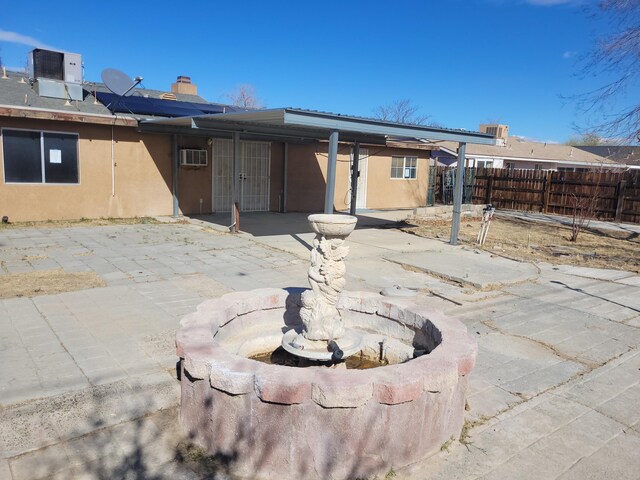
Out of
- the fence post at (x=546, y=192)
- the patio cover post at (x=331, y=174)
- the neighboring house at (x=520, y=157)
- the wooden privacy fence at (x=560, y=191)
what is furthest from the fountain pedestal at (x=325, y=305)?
the neighboring house at (x=520, y=157)

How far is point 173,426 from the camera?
310 centimetres

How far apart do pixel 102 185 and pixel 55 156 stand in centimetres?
126

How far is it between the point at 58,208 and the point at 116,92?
152 inches

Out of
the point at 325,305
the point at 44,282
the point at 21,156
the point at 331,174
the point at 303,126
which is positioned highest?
the point at 303,126

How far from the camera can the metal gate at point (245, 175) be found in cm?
1414

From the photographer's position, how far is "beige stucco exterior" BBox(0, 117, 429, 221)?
1127 centimetres

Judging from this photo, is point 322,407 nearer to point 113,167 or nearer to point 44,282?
point 44,282

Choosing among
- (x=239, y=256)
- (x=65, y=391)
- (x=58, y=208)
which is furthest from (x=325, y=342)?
(x=58, y=208)

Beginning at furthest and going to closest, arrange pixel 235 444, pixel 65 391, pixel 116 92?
pixel 116 92, pixel 65 391, pixel 235 444

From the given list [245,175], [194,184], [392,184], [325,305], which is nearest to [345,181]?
[392,184]

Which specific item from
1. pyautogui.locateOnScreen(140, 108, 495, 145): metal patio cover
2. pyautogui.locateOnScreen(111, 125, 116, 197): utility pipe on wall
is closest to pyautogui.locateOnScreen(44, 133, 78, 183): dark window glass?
pyautogui.locateOnScreen(111, 125, 116, 197): utility pipe on wall

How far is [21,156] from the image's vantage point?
11.0 meters

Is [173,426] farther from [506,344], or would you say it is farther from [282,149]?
[282,149]

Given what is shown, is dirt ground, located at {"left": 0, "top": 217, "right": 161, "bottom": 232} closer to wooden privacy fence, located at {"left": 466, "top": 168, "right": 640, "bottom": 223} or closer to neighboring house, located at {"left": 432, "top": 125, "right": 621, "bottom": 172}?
wooden privacy fence, located at {"left": 466, "top": 168, "right": 640, "bottom": 223}
